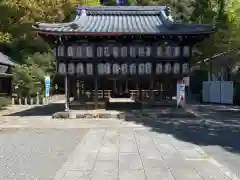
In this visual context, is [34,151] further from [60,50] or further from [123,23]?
[123,23]

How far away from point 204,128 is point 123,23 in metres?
9.49

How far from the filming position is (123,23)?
21188 mm

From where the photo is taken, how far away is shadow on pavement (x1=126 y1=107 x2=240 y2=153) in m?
11.4

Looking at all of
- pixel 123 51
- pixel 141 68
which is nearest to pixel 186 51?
pixel 141 68

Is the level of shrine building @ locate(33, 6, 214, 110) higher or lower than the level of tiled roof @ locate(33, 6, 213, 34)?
lower

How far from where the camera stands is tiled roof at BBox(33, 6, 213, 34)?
61.1 feet

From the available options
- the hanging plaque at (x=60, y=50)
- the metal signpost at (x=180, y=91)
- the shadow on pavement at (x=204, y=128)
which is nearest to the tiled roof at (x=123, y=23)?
the hanging plaque at (x=60, y=50)

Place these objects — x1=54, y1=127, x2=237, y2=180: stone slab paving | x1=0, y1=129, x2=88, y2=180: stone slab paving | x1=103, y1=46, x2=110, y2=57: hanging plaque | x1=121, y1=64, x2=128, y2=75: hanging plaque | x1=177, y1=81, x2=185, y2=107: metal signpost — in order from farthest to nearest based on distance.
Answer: x1=121, y1=64, x2=128, y2=75: hanging plaque → x1=103, y1=46, x2=110, y2=57: hanging plaque → x1=177, y1=81, x2=185, y2=107: metal signpost → x1=0, y1=129, x2=88, y2=180: stone slab paving → x1=54, y1=127, x2=237, y2=180: stone slab paving

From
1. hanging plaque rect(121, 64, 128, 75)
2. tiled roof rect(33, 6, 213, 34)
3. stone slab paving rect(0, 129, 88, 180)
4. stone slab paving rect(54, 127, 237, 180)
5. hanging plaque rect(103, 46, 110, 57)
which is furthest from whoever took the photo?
hanging plaque rect(121, 64, 128, 75)

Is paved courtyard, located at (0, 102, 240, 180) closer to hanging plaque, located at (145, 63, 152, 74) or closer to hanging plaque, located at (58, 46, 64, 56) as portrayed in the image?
hanging plaque, located at (145, 63, 152, 74)

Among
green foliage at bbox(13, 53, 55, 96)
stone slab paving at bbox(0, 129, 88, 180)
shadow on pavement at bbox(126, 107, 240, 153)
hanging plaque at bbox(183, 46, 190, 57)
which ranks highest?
hanging plaque at bbox(183, 46, 190, 57)

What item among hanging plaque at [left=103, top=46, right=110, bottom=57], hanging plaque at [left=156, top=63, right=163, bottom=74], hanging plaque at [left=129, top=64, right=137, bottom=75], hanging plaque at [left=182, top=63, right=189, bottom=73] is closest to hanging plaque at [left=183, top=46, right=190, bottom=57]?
hanging plaque at [left=182, top=63, right=189, bottom=73]

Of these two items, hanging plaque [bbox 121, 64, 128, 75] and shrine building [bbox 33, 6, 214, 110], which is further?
hanging plaque [bbox 121, 64, 128, 75]

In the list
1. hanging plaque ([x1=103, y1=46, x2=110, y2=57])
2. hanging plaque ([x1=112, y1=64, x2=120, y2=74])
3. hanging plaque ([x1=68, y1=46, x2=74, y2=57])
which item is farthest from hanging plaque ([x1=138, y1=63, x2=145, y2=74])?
hanging plaque ([x1=68, y1=46, x2=74, y2=57])
